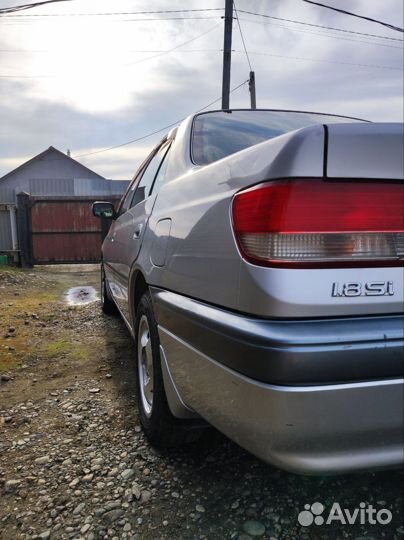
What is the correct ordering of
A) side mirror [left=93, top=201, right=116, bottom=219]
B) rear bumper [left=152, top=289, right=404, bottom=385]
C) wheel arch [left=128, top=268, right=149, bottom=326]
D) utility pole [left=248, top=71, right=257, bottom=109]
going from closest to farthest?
rear bumper [left=152, top=289, right=404, bottom=385] → wheel arch [left=128, top=268, right=149, bottom=326] → side mirror [left=93, top=201, right=116, bottom=219] → utility pole [left=248, top=71, right=257, bottom=109]

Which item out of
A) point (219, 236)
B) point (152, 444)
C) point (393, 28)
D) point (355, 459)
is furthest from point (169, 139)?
point (393, 28)

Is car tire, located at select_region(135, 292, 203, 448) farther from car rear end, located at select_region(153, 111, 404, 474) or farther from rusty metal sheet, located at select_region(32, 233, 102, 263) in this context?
rusty metal sheet, located at select_region(32, 233, 102, 263)

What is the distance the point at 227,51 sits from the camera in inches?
535

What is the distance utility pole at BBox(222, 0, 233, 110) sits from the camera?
44.2 ft

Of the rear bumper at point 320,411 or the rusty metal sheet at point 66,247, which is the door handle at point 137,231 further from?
the rusty metal sheet at point 66,247

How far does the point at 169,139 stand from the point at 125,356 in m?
1.99

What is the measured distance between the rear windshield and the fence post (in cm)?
1017

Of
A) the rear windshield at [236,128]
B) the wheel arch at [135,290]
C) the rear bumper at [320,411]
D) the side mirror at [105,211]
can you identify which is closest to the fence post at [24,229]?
the side mirror at [105,211]

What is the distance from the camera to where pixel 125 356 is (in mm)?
3965

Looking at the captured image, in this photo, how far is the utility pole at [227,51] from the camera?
13.5m

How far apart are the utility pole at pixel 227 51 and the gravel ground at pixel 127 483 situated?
12242 millimetres

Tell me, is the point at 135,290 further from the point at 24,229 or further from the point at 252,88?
the point at 252,88

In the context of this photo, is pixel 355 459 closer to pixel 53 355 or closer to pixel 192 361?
pixel 192 361

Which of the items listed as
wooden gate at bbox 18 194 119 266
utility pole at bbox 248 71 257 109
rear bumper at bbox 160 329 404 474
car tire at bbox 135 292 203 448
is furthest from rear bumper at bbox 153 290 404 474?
utility pole at bbox 248 71 257 109
